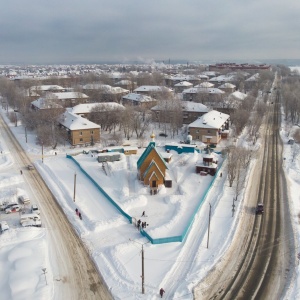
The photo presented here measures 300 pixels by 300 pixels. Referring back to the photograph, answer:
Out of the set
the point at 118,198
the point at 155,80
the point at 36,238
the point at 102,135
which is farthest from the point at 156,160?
the point at 155,80

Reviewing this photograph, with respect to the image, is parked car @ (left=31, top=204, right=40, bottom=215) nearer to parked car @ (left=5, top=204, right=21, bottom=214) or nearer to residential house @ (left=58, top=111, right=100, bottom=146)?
parked car @ (left=5, top=204, right=21, bottom=214)

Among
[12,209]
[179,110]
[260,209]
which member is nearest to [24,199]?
[12,209]

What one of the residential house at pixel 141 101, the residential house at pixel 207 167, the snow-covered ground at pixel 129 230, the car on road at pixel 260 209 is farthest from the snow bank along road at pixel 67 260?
the residential house at pixel 141 101

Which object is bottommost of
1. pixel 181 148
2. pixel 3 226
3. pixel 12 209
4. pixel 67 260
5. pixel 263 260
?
pixel 263 260

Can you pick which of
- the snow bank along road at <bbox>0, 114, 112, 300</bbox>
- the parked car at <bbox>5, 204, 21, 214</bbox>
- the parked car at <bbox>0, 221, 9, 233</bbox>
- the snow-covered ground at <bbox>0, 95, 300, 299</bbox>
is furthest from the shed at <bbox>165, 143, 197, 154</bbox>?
the parked car at <bbox>0, 221, 9, 233</bbox>

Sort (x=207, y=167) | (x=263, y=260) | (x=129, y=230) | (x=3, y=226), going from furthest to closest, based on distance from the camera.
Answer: (x=207, y=167) → (x=129, y=230) → (x=3, y=226) → (x=263, y=260)

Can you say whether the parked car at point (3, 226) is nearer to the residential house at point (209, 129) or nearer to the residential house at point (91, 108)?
the residential house at point (209, 129)

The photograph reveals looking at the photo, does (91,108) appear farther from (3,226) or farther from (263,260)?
(263,260)
